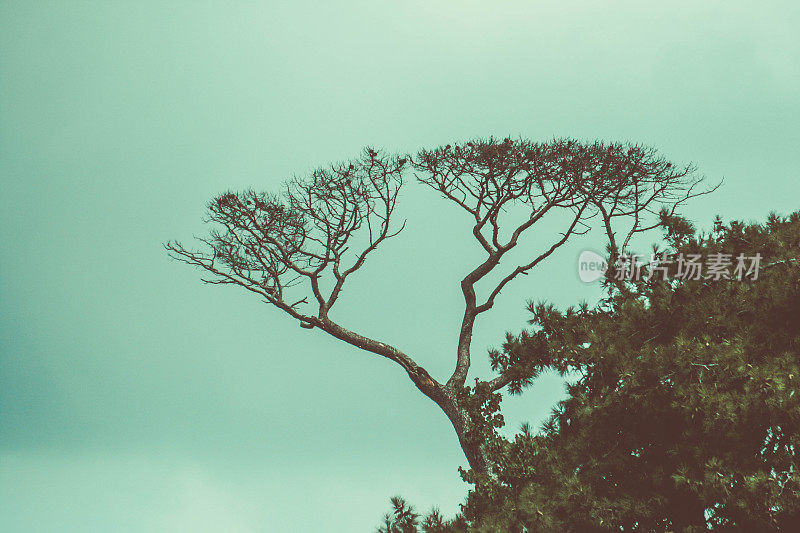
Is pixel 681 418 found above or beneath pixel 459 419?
beneath

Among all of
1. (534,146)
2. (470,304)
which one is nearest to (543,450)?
(470,304)

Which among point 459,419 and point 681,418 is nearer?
point 681,418

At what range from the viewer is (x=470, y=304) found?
1214 cm

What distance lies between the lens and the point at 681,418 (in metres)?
6.10

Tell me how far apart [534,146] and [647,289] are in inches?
198

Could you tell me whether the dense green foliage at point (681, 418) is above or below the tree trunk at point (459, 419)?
below

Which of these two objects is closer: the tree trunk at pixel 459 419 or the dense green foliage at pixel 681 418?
the dense green foliage at pixel 681 418

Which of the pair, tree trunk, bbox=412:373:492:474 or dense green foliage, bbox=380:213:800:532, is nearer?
dense green foliage, bbox=380:213:800:532

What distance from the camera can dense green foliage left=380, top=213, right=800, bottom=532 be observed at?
5438 mm

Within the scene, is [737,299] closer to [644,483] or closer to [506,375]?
[644,483]

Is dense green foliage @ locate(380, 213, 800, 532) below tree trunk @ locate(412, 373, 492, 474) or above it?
below

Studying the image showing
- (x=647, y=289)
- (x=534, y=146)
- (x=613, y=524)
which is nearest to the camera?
(x=613, y=524)

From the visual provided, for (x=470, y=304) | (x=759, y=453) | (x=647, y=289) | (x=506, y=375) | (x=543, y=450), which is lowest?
(x=759, y=453)

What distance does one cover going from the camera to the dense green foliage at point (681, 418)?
5438 millimetres
